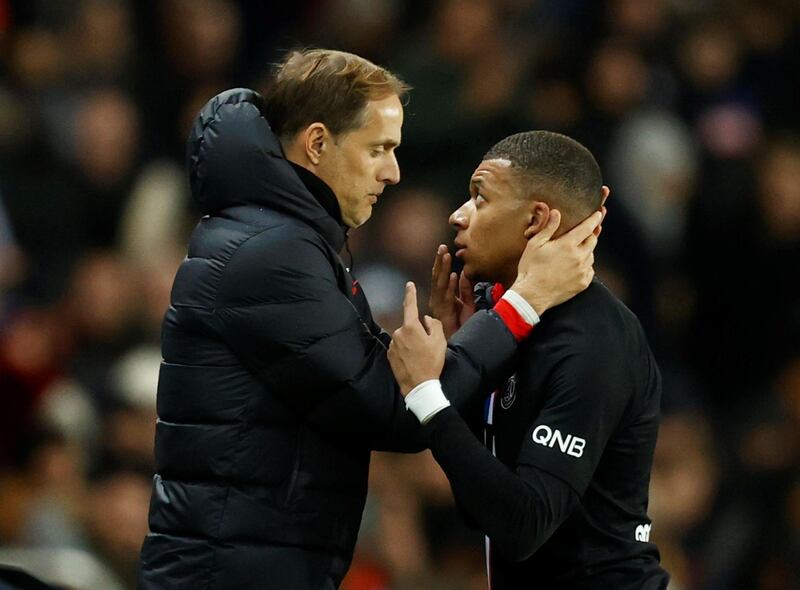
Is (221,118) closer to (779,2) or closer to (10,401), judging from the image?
(10,401)

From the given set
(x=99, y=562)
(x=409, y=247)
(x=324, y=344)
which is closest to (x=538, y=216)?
(x=324, y=344)

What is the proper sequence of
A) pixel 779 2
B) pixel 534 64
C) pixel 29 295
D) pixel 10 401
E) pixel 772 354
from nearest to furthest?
pixel 10 401 → pixel 29 295 → pixel 772 354 → pixel 534 64 → pixel 779 2

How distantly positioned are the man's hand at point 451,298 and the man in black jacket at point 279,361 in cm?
37

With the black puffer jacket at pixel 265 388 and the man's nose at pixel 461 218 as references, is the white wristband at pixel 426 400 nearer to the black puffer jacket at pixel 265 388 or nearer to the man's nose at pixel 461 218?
the black puffer jacket at pixel 265 388

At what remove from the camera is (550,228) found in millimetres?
3244

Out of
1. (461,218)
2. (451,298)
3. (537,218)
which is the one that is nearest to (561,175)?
(537,218)

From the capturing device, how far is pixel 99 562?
5.48 m

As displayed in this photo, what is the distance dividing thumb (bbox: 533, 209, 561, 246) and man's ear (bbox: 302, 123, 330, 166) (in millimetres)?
482

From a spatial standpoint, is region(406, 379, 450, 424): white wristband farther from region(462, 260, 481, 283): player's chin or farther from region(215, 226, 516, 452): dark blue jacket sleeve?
region(462, 260, 481, 283): player's chin

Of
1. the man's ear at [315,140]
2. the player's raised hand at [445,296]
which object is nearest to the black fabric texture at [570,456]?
the player's raised hand at [445,296]

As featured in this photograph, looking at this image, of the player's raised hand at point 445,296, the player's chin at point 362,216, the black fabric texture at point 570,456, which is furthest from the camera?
the player's raised hand at point 445,296

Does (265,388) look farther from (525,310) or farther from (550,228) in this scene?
(550,228)

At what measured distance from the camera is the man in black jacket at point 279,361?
3117 millimetres

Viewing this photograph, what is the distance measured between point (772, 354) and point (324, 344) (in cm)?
424
